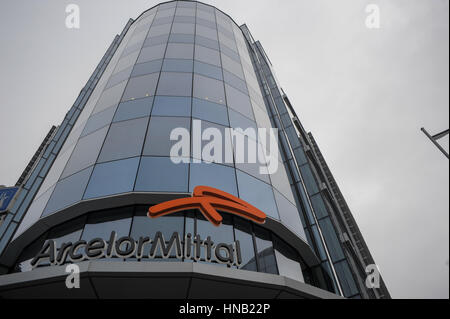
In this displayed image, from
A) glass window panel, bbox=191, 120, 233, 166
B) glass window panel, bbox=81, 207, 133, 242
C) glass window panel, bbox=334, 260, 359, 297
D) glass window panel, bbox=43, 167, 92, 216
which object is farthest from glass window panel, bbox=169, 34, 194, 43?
glass window panel, bbox=334, 260, 359, 297

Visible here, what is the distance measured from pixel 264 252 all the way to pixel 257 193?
3.01m

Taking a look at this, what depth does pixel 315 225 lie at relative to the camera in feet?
59.9

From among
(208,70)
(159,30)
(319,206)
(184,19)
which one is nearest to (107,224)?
(208,70)

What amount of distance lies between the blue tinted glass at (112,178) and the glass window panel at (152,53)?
11.2m

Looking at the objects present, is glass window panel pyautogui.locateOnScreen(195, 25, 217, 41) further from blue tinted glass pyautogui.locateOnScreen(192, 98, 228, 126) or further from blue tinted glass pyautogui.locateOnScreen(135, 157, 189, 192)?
blue tinted glass pyautogui.locateOnScreen(135, 157, 189, 192)

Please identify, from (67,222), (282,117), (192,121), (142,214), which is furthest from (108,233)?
(282,117)

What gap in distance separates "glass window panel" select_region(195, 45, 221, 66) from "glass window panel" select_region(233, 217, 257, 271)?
14.1 meters

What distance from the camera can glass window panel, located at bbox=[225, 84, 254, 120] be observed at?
19809mm

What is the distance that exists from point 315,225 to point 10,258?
54.3 feet

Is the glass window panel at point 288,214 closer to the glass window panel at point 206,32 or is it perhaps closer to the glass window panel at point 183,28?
the glass window panel at point 206,32

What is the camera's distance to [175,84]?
19359mm

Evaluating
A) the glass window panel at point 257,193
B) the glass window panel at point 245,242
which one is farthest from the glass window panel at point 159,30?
the glass window panel at point 245,242
